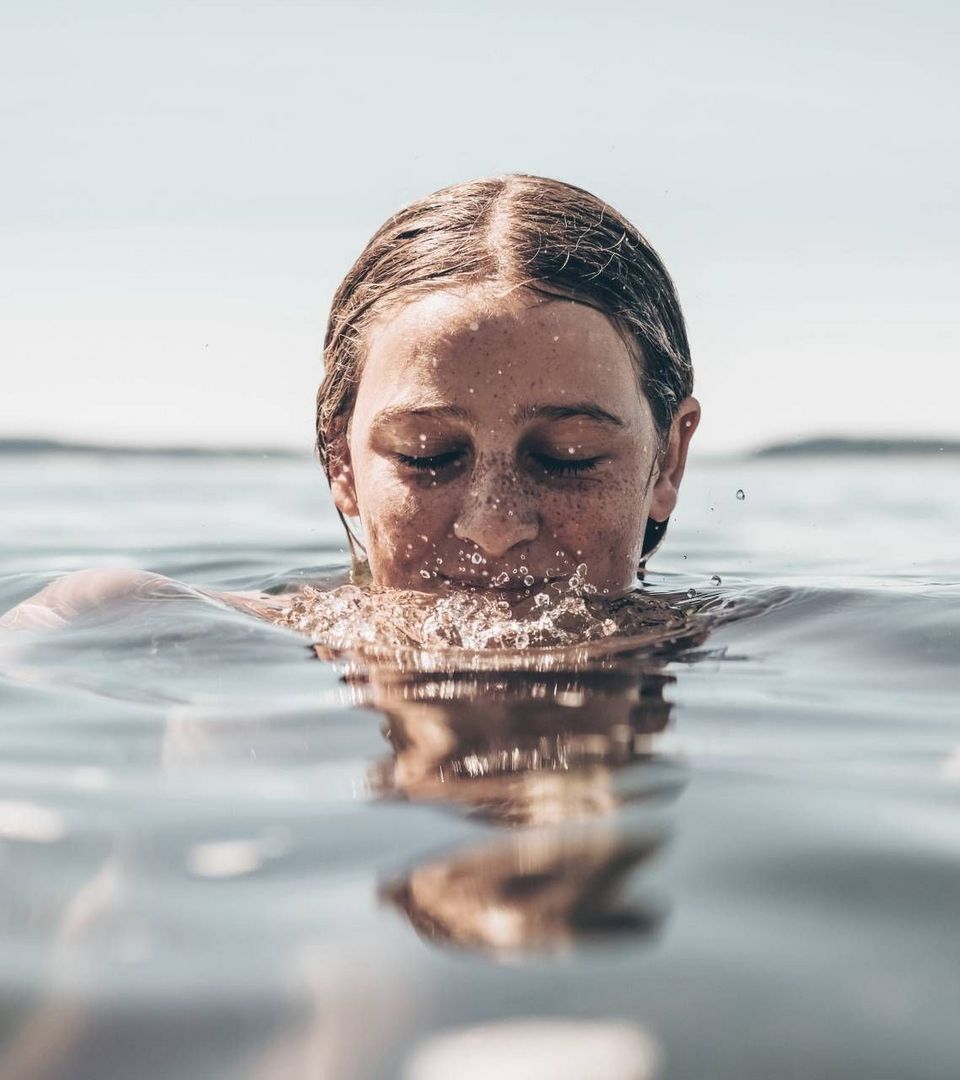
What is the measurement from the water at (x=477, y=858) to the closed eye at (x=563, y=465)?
1.89 ft

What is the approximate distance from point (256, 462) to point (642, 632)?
21.1 metres

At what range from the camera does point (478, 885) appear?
56.8 inches

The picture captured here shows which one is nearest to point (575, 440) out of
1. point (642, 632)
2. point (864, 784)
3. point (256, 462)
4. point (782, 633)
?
point (642, 632)

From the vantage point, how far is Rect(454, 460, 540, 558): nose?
3.20m

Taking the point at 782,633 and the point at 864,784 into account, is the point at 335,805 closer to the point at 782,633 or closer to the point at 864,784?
the point at 864,784

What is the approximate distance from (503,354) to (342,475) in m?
0.97

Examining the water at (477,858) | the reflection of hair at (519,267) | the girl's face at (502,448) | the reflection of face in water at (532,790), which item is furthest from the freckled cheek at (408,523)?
the reflection of face in water at (532,790)

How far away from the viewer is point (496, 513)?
320cm

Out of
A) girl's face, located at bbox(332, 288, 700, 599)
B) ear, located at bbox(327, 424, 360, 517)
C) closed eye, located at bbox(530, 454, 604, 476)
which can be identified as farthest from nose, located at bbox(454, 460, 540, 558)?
ear, located at bbox(327, 424, 360, 517)

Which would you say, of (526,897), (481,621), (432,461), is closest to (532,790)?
(526,897)

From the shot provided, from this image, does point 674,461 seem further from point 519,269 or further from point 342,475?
point 342,475

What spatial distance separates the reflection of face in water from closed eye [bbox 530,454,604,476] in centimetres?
79

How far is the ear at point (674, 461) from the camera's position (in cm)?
394

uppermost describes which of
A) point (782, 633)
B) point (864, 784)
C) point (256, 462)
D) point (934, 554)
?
point (864, 784)
